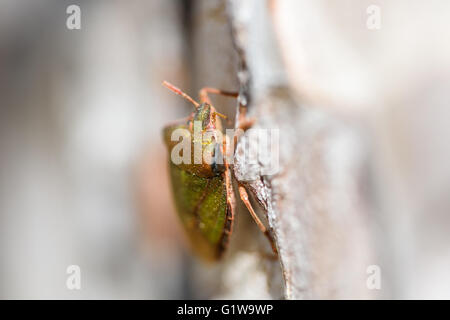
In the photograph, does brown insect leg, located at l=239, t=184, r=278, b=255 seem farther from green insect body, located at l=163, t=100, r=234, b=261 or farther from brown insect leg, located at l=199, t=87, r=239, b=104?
brown insect leg, located at l=199, t=87, r=239, b=104

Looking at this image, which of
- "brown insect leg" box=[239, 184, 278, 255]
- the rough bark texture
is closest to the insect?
"brown insect leg" box=[239, 184, 278, 255]

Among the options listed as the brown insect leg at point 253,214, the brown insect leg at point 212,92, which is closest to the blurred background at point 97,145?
the brown insect leg at point 212,92

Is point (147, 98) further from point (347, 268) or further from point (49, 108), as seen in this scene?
point (347, 268)

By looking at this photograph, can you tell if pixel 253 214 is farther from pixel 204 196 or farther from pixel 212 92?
pixel 212 92

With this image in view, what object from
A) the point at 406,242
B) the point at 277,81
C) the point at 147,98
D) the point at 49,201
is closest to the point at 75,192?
the point at 49,201

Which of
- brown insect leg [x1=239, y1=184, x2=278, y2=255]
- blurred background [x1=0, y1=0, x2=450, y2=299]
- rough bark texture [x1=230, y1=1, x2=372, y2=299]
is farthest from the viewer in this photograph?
blurred background [x1=0, y1=0, x2=450, y2=299]

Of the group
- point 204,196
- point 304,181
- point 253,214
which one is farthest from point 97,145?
point 304,181

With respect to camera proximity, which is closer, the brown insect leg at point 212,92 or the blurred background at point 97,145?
the brown insect leg at point 212,92

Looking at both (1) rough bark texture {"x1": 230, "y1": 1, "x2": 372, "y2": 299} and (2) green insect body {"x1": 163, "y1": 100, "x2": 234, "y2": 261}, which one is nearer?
(1) rough bark texture {"x1": 230, "y1": 1, "x2": 372, "y2": 299}

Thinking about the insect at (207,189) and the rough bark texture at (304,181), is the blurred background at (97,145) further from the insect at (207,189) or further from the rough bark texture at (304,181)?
the rough bark texture at (304,181)
